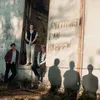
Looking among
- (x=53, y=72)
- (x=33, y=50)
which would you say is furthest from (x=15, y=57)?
(x=53, y=72)

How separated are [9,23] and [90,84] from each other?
5800 mm

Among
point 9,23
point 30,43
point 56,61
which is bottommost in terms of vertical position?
point 56,61

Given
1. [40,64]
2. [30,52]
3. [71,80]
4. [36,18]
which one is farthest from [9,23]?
Answer: [71,80]

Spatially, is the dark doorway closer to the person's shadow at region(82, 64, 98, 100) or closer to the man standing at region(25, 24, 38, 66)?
the man standing at region(25, 24, 38, 66)

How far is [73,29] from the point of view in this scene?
14.0 m

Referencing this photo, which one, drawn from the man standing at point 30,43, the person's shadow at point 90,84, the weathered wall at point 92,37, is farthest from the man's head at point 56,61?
the person's shadow at point 90,84

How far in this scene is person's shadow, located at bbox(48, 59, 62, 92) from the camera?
13973 millimetres

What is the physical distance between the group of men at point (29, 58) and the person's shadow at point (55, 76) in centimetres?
58

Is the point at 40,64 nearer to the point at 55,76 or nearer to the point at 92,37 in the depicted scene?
the point at 55,76

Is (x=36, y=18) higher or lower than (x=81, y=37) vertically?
higher

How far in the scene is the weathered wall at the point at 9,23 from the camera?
16.6 meters

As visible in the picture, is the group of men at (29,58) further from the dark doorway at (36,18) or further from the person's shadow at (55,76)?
the dark doorway at (36,18)

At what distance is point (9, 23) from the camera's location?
1708 centimetres

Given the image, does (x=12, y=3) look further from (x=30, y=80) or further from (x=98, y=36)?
(x=98, y=36)
